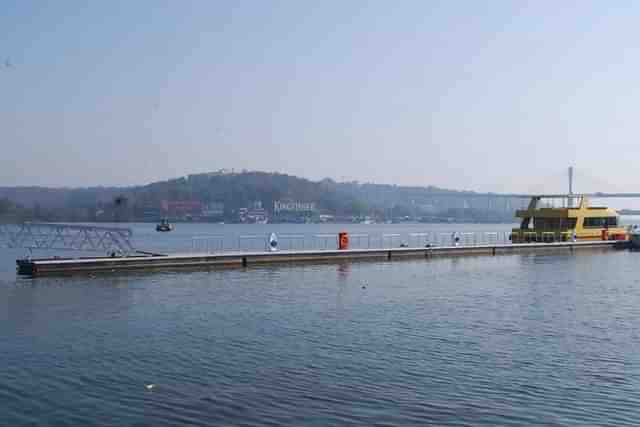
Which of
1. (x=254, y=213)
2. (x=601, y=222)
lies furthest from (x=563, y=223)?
(x=254, y=213)

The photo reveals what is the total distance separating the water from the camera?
1211cm

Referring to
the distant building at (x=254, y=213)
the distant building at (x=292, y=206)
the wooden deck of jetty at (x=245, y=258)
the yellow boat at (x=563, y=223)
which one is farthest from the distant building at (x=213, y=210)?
the wooden deck of jetty at (x=245, y=258)

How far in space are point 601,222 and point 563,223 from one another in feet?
16.7

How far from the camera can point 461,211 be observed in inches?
7771

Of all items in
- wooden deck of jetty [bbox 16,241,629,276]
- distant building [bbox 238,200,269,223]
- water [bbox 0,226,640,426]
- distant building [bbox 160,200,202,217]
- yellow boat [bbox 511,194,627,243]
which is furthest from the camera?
distant building [bbox 238,200,269,223]

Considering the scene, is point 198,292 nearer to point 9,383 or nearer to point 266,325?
point 266,325

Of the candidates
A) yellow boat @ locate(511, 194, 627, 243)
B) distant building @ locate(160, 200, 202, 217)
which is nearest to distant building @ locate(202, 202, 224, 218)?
distant building @ locate(160, 200, 202, 217)

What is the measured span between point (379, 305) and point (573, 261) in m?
27.1

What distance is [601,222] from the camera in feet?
210

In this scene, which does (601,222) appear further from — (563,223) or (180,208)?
(180,208)

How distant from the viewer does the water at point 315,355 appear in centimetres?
1211

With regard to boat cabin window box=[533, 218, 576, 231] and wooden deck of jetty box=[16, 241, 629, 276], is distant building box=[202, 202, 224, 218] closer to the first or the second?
boat cabin window box=[533, 218, 576, 231]

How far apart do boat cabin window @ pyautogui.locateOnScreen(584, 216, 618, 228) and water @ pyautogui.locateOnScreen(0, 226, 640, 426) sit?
3424cm

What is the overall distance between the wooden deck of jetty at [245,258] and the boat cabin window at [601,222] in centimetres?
477
